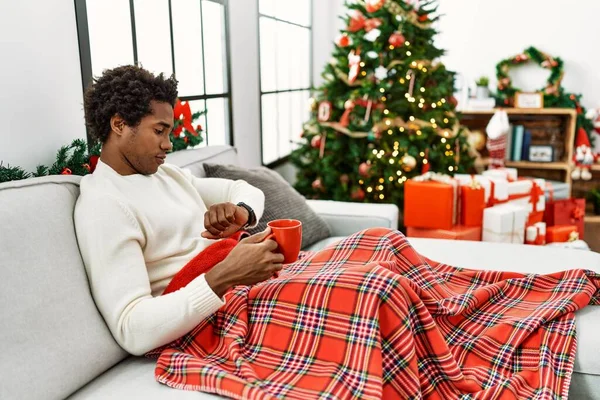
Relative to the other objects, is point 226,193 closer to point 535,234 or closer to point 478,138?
point 535,234

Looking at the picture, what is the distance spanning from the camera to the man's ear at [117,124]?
4.53 ft

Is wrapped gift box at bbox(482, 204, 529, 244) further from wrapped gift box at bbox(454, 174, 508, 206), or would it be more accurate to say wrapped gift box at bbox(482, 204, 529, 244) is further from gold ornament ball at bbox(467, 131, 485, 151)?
gold ornament ball at bbox(467, 131, 485, 151)

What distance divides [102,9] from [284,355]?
1.60m

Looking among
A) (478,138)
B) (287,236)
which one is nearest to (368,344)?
(287,236)

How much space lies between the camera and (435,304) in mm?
1328

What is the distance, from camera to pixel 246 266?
4.00 feet

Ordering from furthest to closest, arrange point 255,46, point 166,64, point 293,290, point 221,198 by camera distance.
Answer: point 255,46, point 166,64, point 221,198, point 293,290

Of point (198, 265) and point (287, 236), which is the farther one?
point (198, 265)

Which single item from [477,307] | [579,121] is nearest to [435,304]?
[477,307]

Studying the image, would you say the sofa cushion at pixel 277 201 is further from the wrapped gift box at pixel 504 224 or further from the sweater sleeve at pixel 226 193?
the wrapped gift box at pixel 504 224

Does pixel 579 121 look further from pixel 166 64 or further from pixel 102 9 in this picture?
pixel 102 9

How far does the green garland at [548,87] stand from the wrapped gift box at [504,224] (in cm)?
183

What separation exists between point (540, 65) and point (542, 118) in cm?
42

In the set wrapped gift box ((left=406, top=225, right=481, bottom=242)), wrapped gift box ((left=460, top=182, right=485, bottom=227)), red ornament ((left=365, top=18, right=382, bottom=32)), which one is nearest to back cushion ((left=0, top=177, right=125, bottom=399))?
wrapped gift box ((left=406, top=225, right=481, bottom=242))
